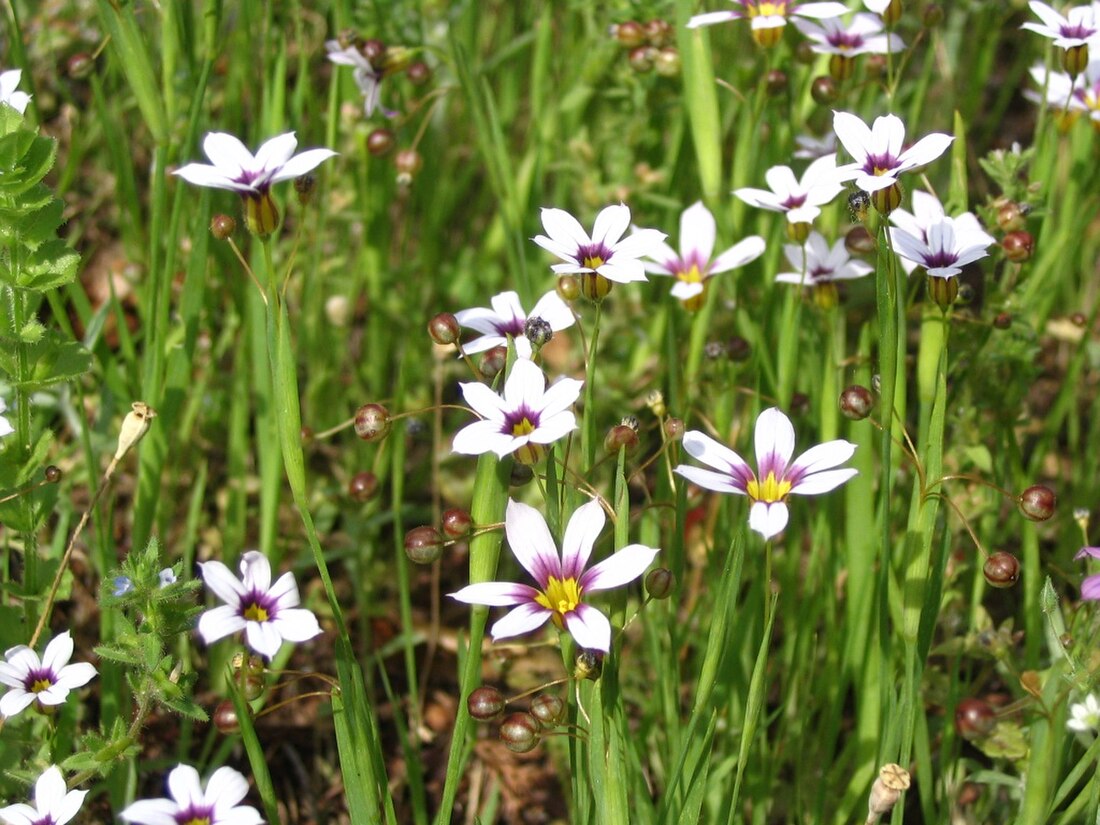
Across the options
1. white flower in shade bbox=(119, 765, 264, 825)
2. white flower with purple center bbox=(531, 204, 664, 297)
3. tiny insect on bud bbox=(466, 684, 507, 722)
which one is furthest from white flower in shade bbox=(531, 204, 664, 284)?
white flower in shade bbox=(119, 765, 264, 825)

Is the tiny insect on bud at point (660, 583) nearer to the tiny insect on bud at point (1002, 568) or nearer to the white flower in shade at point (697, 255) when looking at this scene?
the tiny insect on bud at point (1002, 568)

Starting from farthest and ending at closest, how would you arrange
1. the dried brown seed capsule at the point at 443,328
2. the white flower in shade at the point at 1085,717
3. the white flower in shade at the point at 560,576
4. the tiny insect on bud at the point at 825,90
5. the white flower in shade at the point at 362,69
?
the white flower in shade at the point at 362,69 < the tiny insect on bud at the point at 825,90 < the white flower in shade at the point at 1085,717 < the dried brown seed capsule at the point at 443,328 < the white flower in shade at the point at 560,576

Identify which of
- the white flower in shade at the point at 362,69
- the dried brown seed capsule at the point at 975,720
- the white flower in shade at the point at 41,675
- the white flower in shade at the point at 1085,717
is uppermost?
the white flower in shade at the point at 362,69

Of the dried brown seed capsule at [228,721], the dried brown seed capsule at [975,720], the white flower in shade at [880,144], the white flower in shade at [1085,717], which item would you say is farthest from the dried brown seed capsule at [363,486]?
the white flower in shade at [1085,717]

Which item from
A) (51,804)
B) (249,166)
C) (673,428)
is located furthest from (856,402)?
(51,804)

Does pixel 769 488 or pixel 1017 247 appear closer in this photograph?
pixel 769 488

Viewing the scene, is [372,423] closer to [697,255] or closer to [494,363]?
[494,363]

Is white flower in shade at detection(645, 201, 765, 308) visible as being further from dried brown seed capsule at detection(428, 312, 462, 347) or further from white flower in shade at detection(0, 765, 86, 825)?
white flower in shade at detection(0, 765, 86, 825)
